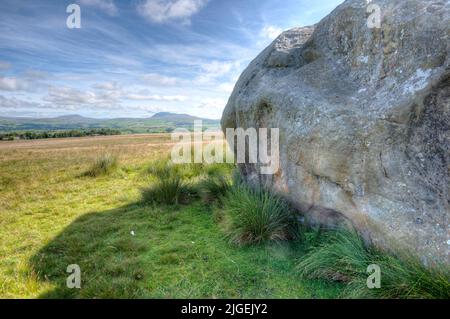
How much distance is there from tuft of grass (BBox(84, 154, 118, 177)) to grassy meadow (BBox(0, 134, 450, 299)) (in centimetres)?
458

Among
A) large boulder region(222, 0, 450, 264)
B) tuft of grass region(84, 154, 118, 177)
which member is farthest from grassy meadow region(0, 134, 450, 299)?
tuft of grass region(84, 154, 118, 177)

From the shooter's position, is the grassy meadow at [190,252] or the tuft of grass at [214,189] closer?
the grassy meadow at [190,252]

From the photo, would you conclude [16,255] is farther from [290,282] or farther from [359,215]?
[359,215]

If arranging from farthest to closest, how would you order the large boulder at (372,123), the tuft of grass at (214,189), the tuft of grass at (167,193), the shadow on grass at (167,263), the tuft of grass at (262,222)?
the tuft of grass at (167,193) → the tuft of grass at (214,189) → the tuft of grass at (262,222) → the shadow on grass at (167,263) → the large boulder at (372,123)

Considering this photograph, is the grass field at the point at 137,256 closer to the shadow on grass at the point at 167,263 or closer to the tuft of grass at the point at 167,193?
the shadow on grass at the point at 167,263

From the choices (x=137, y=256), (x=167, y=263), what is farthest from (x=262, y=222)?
(x=137, y=256)

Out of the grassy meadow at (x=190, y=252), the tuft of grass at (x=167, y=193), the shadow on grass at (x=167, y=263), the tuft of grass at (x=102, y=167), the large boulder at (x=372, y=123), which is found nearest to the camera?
the large boulder at (x=372, y=123)

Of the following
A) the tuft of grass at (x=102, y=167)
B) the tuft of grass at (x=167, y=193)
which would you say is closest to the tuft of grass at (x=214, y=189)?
the tuft of grass at (x=167, y=193)

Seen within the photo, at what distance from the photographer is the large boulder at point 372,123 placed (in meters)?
4.13

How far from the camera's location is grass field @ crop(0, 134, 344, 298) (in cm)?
468

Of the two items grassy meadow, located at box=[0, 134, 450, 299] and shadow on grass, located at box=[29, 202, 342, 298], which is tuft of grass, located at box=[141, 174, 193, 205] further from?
shadow on grass, located at box=[29, 202, 342, 298]

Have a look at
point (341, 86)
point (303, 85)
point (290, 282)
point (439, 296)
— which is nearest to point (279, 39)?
point (303, 85)

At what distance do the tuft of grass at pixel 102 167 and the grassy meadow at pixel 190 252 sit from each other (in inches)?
180

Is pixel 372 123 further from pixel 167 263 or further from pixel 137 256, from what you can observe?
pixel 137 256
